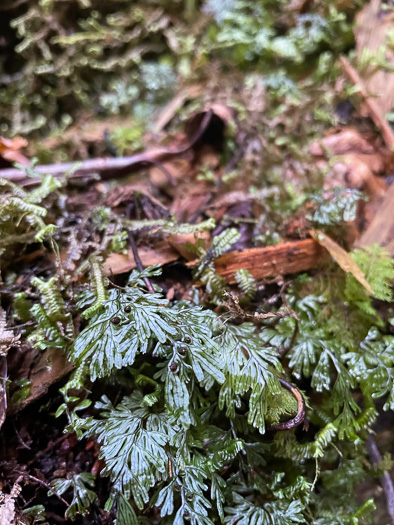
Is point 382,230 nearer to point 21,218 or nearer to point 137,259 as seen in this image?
point 137,259

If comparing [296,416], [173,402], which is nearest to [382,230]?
[296,416]

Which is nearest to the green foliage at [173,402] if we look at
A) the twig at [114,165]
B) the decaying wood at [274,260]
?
the decaying wood at [274,260]

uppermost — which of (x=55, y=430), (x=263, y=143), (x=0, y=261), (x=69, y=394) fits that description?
(x=263, y=143)

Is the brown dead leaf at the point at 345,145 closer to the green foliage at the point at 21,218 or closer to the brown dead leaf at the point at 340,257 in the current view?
the brown dead leaf at the point at 340,257

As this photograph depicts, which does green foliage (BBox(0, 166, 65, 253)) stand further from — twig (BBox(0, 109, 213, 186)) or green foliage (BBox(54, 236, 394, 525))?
green foliage (BBox(54, 236, 394, 525))

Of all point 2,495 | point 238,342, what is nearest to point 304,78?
point 238,342

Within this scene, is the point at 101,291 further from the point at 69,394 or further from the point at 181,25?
the point at 181,25
